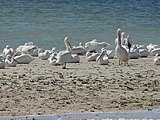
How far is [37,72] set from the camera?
13953mm

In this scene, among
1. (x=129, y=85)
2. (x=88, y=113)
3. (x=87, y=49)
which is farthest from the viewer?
(x=87, y=49)

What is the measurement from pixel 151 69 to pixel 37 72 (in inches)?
101

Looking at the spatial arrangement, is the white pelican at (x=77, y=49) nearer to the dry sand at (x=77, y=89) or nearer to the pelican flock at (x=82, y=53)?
the pelican flock at (x=82, y=53)

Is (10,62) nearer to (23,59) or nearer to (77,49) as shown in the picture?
(23,59)

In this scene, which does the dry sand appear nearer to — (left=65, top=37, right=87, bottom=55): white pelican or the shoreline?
the shoreline

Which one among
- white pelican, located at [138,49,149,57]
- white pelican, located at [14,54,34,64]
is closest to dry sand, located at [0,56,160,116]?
white pelican, located at [14,54,34,64]

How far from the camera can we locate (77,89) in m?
11.7

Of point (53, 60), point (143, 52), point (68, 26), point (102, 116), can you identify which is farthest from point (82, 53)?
point (102, 116)

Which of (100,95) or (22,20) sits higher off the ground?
(22,20)

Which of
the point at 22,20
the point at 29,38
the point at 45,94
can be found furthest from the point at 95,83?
the point at 22,20

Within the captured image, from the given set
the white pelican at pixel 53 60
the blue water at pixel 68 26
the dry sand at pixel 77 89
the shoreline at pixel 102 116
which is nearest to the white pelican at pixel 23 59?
the white pelican at pixel 53 60

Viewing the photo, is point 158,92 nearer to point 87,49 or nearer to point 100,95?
point 100,95

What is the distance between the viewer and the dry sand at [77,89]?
33.8 ft

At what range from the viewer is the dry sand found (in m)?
10.3
